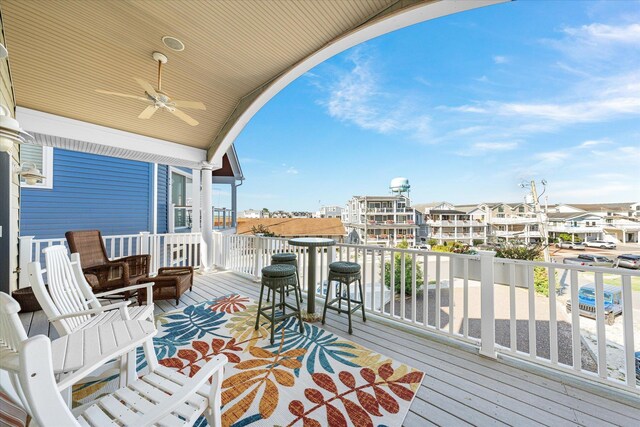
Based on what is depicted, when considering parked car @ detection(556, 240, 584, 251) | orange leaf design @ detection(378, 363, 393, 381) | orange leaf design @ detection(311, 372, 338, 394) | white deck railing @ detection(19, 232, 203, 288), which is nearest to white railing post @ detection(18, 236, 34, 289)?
white deck railing @ detection(19, 232, 203, 288)

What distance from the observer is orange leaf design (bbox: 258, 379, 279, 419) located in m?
1.75

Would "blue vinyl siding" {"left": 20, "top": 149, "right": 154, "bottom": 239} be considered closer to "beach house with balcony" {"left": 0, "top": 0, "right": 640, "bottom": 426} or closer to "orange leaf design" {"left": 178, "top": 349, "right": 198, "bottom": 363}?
"beach house with balcony" {"left": 0, "top": 0, "right": 640, "bottom": 426}

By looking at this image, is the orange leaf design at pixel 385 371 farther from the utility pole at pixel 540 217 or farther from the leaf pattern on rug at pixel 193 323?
the utility pole at pixel 540 217

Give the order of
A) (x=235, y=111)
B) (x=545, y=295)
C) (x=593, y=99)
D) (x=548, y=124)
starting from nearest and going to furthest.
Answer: (x=235, y=111) < (x=545, y=295) < (x=593, y=99) < (x=548, y=124)

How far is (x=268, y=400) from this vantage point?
1865mm

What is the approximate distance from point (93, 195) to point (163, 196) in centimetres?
169

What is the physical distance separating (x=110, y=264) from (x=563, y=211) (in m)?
19.2

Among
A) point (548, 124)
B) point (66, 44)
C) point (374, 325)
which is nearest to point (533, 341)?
point (374, 325)

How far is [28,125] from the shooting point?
3.99 meters

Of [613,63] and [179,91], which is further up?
[613,63]

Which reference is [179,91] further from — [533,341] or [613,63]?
[613,63]

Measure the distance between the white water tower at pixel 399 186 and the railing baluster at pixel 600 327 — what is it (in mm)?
26669

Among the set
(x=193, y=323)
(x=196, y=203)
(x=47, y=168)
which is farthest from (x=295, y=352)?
(x=47, y=168)

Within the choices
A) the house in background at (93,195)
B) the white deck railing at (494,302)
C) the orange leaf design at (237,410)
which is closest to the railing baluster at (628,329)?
the white deck railing at (494,302)
